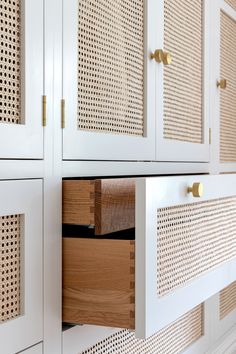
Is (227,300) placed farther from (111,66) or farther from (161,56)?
(111,66)

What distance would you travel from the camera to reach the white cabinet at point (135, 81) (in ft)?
3.73

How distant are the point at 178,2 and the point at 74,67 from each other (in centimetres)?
66

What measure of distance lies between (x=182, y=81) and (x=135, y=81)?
31 centimetres

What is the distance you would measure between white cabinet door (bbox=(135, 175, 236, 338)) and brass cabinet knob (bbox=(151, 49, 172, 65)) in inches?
12.9

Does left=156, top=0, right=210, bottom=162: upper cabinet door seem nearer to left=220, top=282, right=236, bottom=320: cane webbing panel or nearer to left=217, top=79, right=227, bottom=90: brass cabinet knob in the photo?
left=217, top=79, right=227, bottom=90: brass cabinet knob

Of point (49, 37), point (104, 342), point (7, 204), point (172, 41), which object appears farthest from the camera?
point (172, 41)

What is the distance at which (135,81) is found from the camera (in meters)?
1.39

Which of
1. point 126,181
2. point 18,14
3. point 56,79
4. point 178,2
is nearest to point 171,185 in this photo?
point 126,181

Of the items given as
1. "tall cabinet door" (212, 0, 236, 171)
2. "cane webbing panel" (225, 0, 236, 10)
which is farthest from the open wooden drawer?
"cane webbing panel" (225, 0, 236, 10)

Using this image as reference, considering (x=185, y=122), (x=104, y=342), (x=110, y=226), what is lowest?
(x=104, y=342)

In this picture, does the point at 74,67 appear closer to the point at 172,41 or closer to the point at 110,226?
the point at 110,226

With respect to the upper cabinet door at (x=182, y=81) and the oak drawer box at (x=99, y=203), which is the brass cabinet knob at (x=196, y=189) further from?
the upper cabinet door at (x=182, y=81)

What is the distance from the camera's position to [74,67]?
1112 millimetres

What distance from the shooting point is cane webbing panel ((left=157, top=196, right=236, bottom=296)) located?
3.41ft
